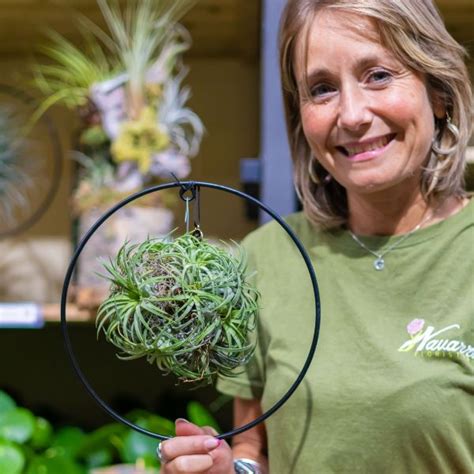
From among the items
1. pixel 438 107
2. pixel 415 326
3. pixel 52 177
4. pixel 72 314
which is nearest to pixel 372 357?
pixel 415 326

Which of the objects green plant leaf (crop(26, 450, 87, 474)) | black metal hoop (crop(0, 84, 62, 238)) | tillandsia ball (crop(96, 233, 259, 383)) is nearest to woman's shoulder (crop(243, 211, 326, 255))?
tillandsia ball (crop(96, 233, 259, 383))

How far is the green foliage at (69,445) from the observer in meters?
1.47

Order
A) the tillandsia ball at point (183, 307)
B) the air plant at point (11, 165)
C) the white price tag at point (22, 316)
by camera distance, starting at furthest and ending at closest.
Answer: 1. the air plant at point (11, 165)
2. the white price tag at point (22, 316)
3. the tillandsia ball at point (183, 307)

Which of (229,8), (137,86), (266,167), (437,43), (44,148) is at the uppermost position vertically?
(437,43)

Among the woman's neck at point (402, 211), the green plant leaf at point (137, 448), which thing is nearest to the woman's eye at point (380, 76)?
the woman's neck at point (402, 211)

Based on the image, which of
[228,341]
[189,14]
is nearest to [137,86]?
[189,14]

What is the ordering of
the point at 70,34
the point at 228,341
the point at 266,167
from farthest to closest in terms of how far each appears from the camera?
the point at 70,34, the point at 266,167, the point at 228,341

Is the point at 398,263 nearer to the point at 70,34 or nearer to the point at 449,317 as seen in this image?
the point at 449,317

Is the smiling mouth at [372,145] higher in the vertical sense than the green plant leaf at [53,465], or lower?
higher

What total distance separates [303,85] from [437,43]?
0.15 m

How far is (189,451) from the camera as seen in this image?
0.77 meters

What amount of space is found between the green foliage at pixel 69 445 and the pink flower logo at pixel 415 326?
2.27 feet

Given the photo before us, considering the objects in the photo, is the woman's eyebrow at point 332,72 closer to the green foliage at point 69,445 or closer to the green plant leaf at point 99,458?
the green foliage at point 69,445

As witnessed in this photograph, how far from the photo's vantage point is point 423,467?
838 millimetres
